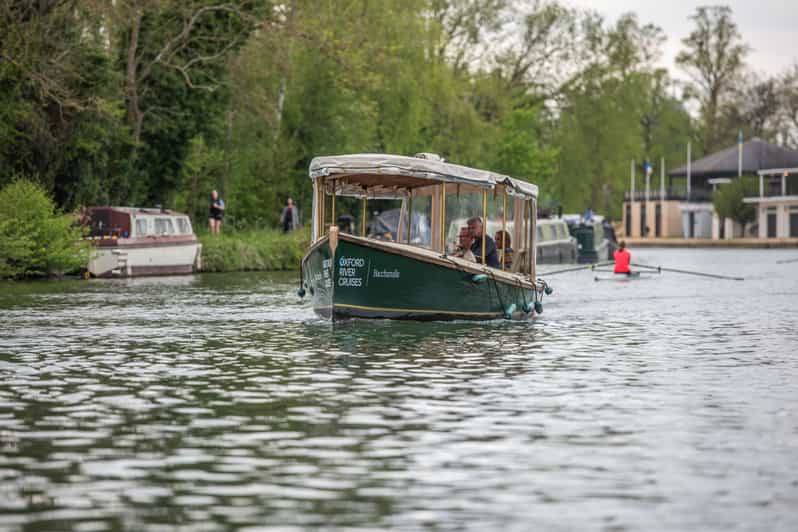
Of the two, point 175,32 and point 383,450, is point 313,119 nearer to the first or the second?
point 175,32

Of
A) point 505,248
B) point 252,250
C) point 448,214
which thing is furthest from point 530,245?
point 252,250

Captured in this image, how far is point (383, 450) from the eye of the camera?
11.4 metres

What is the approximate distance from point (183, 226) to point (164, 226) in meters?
1.22

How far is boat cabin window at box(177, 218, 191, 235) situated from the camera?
165ft

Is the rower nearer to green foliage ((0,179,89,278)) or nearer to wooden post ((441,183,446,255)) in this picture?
green foliage ((0,179,89,278))

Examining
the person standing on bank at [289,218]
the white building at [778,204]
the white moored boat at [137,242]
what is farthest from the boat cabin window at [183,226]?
the white building at [778,204]

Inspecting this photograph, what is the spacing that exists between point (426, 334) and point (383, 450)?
38.7 feet

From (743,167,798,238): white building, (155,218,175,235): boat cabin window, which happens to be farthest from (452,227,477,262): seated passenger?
(743,167,798,238): white building

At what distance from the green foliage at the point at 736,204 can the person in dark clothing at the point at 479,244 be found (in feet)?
310

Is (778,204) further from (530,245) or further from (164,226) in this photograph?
(530,245)

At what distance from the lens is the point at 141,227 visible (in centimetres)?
4788

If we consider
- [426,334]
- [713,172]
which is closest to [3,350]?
[426,334]

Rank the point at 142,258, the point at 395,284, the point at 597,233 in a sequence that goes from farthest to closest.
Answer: the point at 597,233 → the point at 142,258 → the point at 395,284

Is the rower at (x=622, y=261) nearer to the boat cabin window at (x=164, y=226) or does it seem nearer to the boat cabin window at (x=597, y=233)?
the boat cabin window at (x=164, y=226)
